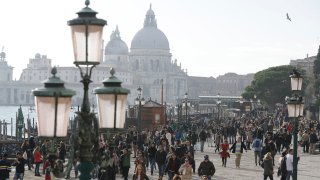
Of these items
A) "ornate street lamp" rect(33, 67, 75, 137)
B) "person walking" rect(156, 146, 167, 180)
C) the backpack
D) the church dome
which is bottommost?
"person walking" rect(156, 146, 167, 180)

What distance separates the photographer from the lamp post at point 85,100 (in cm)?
643

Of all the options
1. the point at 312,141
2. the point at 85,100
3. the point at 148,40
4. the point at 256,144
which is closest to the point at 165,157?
the point at 256,144

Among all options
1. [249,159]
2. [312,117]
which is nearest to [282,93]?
[312,117]

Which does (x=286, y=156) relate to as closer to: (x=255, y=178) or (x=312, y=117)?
(x=255, y=178)

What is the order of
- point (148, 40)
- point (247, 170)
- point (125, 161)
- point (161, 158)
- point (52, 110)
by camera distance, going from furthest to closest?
point (148, 40), point (247, 170), point (161, 158), point (125, 161), point (52, 110)

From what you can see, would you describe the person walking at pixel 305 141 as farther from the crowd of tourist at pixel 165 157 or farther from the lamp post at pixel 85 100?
the lamp post at pixel 85 100

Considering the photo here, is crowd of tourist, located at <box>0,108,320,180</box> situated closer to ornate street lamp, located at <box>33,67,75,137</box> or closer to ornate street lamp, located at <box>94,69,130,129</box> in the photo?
ornate street lamp, located at <box>94,69,130,129</box>

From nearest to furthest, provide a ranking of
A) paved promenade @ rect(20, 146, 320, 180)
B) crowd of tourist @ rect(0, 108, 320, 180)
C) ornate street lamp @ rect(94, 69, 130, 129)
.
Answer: ornate street lamp @ rect(94, 69, 130, 129) → crowd of tourist @ rect(0, 108, 320, 180) → paved promenade @ rect(20, 146, 320, 180)

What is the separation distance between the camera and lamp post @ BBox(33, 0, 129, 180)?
6.43 meters

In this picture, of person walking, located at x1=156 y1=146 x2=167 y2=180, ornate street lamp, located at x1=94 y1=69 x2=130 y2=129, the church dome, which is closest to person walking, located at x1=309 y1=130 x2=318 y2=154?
person walking, located at x1=156 y1=146 x2=167 y2=180

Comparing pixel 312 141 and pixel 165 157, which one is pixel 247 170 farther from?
pixel 312 141

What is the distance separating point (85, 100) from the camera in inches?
269

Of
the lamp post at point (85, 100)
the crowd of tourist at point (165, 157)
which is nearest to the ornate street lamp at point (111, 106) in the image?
the lamp post at point (85, 100)

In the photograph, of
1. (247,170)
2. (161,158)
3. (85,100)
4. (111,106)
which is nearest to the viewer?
(85,100)
